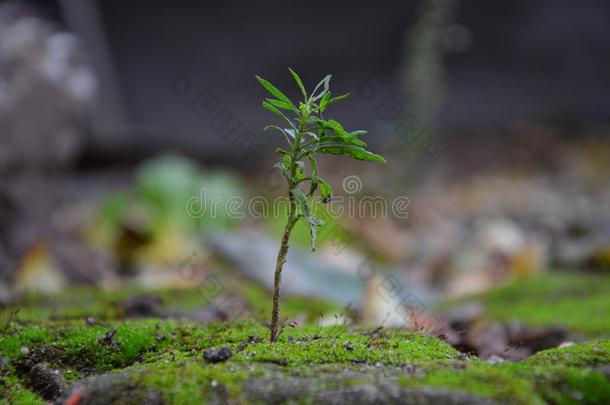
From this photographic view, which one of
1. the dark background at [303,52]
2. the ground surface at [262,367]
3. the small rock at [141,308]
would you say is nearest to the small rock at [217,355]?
the ground surface at [262,367]

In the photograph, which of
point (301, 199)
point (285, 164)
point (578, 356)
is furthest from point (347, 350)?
point (578, 356)

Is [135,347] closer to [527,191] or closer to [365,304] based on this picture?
[365,304]

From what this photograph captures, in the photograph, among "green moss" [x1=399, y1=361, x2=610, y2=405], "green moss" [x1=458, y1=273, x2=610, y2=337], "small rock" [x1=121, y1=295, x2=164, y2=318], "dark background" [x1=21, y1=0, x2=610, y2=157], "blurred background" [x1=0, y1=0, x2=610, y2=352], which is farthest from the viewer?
"dark background" [x1=21, y1=0, x2=610, y2=157]

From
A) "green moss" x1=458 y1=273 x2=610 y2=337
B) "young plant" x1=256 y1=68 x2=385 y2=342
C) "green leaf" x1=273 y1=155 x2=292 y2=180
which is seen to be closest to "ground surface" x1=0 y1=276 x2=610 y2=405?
"young plant" x1=256 y1=68 x2=385 y2=342

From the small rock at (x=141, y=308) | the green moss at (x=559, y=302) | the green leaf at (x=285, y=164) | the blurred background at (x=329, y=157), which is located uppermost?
the blurred background at (x=329, y=157)

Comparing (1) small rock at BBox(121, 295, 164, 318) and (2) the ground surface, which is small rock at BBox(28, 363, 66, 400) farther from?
(1) small rock at BBox(121, 295, 164, 318)

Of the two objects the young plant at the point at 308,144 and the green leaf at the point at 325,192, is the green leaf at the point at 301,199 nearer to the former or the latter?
the young plant at the point at 308,144

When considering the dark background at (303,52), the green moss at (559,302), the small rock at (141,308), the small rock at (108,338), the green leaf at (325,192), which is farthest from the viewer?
the dark background at (303,52)
